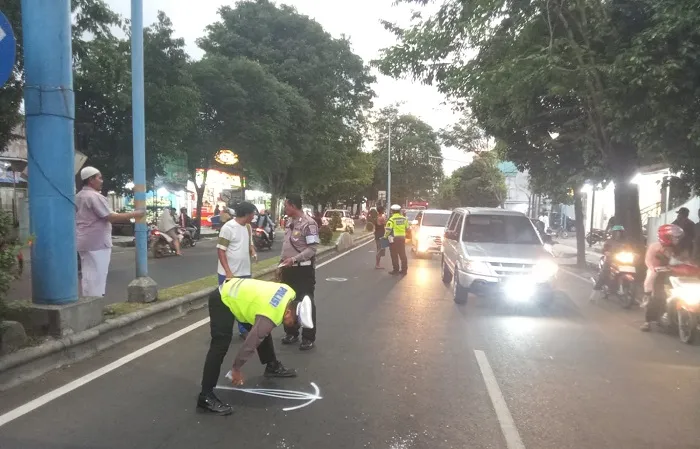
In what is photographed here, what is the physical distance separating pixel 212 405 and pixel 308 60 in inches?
1105

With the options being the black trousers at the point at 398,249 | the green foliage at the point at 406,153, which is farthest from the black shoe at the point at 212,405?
the green foliage at the point at 406,153

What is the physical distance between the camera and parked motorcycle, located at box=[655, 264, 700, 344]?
7163 millimetres

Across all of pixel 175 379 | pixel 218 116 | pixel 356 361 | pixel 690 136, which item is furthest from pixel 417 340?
pixel 218 116

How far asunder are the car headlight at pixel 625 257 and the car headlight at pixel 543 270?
1866 mm

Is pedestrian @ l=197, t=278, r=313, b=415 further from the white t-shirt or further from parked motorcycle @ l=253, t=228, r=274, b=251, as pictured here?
parked motorcycle @ l=253, t=228, r=274, b=251

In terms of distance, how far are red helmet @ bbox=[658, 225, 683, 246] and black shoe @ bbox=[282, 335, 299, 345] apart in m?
5.53

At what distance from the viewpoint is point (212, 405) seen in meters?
4.39

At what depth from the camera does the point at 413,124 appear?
6300 centimetres

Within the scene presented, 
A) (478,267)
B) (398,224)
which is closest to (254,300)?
(478,267)

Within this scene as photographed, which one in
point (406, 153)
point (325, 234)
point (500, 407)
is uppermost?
point (406, 153)

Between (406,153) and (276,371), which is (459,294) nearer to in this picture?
(276,371)

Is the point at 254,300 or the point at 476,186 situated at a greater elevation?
the point at 476,186

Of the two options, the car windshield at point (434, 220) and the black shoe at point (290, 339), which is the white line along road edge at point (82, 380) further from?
the car windshield at point (434, 220)

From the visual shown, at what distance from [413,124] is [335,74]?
106 ft
